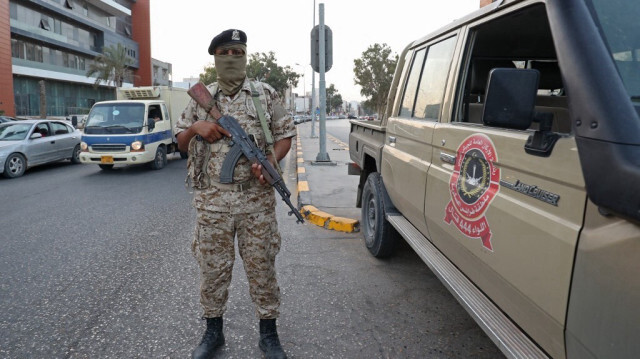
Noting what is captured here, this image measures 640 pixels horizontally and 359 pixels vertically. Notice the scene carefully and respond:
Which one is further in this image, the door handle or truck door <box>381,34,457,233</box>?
truck door <box>381,34,457,233</box>

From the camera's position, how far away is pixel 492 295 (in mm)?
2082

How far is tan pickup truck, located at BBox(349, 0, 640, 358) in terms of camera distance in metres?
1.27

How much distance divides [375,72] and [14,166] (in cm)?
4762

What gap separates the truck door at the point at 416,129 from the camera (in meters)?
2.99

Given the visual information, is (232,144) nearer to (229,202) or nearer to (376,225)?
(229,202)

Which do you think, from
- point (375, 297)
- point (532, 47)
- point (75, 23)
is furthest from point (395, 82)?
point (75, 23)

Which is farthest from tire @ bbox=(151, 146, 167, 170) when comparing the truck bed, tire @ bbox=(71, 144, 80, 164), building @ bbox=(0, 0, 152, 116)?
building @ bbox=(0, 0, 152, 116)

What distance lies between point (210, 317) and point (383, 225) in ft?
6.23

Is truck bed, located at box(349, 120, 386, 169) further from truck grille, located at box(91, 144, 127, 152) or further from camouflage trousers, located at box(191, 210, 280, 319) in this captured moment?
truck grille, located at box(91, 144, 127, 152)

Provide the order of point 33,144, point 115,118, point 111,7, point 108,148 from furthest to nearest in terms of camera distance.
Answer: point 111,7, point 115,118, point 33,144, point 108,148

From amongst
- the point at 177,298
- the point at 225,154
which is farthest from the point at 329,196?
the point at 225,154

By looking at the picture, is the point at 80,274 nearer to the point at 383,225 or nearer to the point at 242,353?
the point at 242,353

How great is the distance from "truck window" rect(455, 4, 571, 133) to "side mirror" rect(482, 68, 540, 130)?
0.95 meters

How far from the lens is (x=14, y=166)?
963 cm
